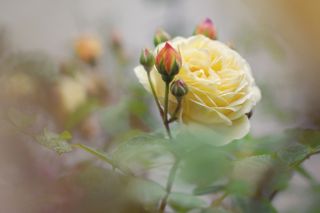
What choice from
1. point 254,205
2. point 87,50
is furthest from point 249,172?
point 87,50

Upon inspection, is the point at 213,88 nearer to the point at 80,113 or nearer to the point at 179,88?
the point at 179,88

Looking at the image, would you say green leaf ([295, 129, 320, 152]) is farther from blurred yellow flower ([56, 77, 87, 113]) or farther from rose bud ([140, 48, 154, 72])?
blurred yellow flower ([56, 77, 87, 113])

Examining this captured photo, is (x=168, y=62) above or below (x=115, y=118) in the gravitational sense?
above

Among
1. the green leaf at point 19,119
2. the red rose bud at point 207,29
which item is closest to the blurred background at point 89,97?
the green leaf at point 19,119

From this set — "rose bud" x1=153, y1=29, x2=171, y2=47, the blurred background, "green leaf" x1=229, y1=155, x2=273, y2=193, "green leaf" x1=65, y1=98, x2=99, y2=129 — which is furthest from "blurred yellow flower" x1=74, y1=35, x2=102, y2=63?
"green leaf" x1=229, y1=155, x2=273, y2=193

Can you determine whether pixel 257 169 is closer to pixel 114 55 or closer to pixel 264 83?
pixel 264 83

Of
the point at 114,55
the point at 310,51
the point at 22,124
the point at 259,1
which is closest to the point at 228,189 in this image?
the point at 22,124
